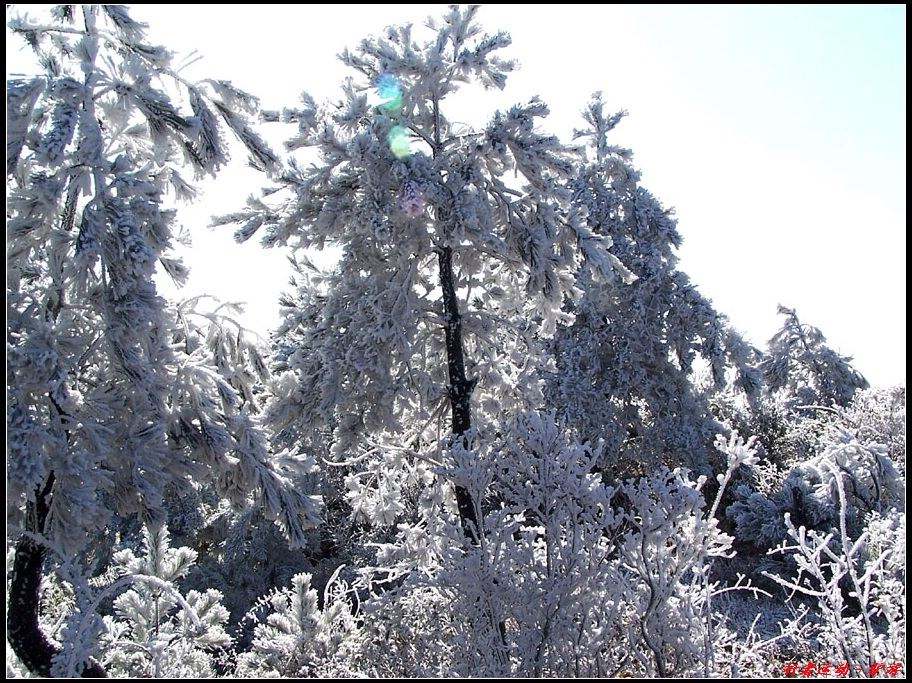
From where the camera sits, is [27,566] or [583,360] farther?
[583,360]

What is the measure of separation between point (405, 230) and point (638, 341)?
852 cm

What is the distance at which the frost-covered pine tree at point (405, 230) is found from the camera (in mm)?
7766

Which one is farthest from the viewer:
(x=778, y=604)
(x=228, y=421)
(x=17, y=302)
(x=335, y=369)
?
(x=778, y=604)

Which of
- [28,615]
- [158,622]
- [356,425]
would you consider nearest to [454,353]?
[356,425]

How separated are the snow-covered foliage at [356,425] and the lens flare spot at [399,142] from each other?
0.11 ft

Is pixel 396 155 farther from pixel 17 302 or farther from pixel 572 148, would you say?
pixel 17 302

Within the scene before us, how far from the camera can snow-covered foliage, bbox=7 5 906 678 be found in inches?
214

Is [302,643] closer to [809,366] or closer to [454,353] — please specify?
[454,353]

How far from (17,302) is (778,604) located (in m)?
13.2

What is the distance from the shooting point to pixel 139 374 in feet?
18.9

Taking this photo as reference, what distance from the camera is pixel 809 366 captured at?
19688mm

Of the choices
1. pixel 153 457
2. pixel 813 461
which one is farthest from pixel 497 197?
pixel 813 461

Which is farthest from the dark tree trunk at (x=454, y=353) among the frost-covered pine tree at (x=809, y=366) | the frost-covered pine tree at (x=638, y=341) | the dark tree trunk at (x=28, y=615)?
the frost-covered pine tree at (x=809, y=366)

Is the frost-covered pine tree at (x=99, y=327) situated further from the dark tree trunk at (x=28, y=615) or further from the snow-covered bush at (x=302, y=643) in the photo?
the snow-covered bush at (x=302, y=643)
